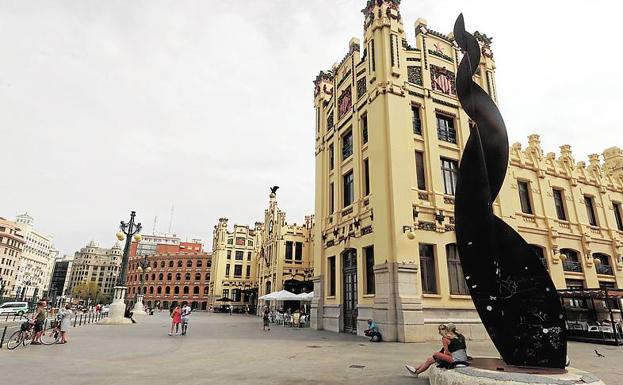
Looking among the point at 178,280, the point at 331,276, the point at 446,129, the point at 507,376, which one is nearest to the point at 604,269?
the point at 446,129

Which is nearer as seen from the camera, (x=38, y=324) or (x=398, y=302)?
(x=38, y=324)

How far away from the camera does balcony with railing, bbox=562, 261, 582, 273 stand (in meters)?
21.3

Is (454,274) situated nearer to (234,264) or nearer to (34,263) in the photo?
(234,264)

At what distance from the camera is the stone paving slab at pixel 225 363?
7289mm

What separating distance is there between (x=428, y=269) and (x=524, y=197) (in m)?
9.83

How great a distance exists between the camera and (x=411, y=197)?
16.8m

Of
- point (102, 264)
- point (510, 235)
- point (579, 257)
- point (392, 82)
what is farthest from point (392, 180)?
point (102, 264)

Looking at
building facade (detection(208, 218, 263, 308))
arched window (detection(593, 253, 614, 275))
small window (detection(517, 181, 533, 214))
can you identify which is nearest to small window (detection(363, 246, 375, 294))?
small window (detection(517, 181, 533, 214))

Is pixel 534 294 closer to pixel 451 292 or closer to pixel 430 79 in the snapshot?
pixel 451 292

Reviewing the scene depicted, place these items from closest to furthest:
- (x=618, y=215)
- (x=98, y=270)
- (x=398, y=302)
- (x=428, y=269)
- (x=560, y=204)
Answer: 1. (x=398, y=302)
2. (x=428, y=269)
3. (x=560, y=204)
4. (x=618, y=215)
5. (x=98, y=270)

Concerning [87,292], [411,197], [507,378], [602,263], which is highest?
[411,197]

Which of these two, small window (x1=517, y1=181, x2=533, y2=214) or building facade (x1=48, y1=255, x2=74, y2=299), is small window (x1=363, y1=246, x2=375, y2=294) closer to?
small window (x1=517, y1=181, x2=533, y2=214)

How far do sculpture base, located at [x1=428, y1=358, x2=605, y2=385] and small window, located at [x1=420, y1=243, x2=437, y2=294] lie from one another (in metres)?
9.54

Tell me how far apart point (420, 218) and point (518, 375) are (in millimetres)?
11654
